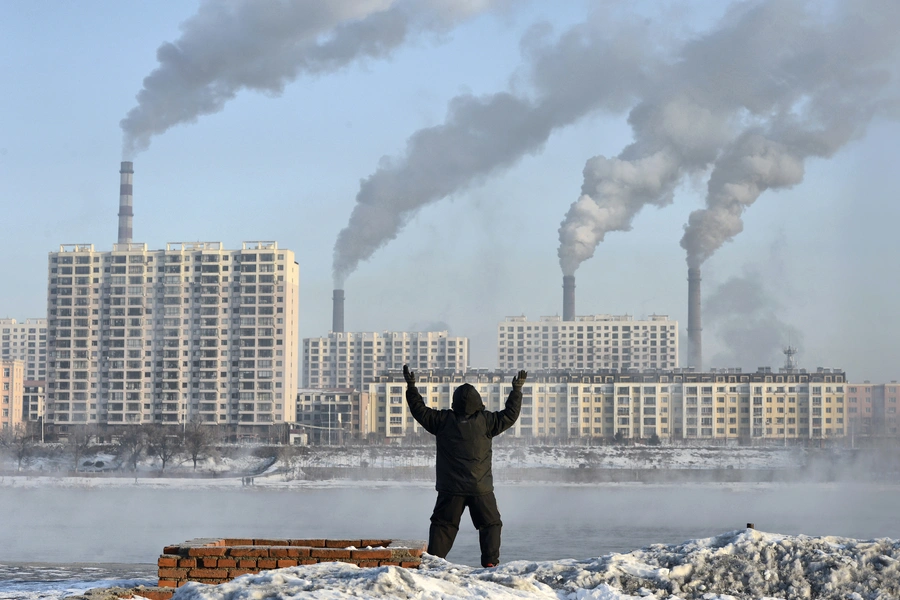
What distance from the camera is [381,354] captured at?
516 ft

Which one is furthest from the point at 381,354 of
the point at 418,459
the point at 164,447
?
the point at 164,447

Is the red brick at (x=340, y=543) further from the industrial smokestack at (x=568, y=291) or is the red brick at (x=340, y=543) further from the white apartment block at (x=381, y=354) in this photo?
the white apartment block at (x=381, y=354)

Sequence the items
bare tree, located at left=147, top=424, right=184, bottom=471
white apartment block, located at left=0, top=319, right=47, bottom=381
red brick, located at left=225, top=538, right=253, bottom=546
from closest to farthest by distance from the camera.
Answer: red brick, located at left=225, top=538, right=253, bottom=546
bare tree, located at left=147, top=424, right=184, bottom=471
white apartment block, located at left=0, top=319, right=47, bottom=381

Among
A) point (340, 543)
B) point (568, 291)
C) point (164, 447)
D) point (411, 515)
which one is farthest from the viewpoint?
point (568, 291)

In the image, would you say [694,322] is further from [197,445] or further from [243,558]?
[243,558]

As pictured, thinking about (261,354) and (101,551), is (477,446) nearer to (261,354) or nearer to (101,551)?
(101,551)

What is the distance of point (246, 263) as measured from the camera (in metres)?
108

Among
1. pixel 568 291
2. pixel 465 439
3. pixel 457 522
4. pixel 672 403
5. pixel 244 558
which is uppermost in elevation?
pixel 568 291

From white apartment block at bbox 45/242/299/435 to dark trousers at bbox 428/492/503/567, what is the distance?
96.8 m

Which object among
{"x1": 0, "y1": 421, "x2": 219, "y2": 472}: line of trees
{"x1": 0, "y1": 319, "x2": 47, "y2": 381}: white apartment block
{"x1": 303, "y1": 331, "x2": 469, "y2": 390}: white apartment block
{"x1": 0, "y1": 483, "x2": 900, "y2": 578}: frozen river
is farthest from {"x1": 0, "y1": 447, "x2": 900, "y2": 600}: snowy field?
{"x1": 0, "y1": 319, "x2": 47, "y2": 381}: white apartment block

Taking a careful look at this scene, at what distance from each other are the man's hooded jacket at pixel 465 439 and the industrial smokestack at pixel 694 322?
85.1m

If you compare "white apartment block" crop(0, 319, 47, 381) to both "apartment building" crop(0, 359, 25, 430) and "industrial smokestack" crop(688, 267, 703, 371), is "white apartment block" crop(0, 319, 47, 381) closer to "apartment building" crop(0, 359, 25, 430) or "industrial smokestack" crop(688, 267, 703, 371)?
"apartment building" crop(0, 359, 25, 430)

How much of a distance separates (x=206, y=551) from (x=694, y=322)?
300 feet

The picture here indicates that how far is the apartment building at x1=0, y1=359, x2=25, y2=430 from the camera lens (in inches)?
4323
